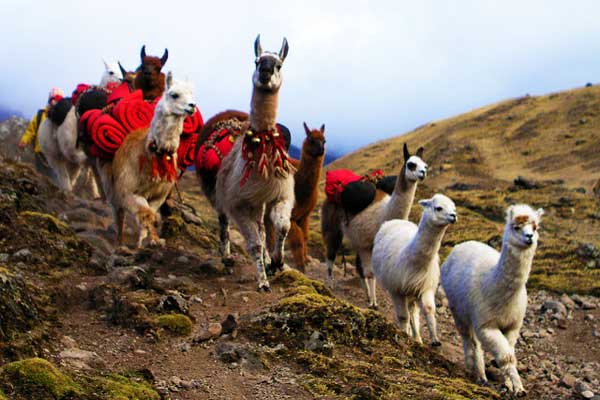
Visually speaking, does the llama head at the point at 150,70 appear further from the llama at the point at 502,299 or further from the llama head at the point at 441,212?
the llama at the point at 502,299

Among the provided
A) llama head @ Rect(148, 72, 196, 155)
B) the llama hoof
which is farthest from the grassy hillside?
llama head @ Rect(148, 72, 196, 155)

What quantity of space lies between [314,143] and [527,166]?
31301 millimetres

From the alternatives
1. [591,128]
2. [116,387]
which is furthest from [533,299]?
[591,128]

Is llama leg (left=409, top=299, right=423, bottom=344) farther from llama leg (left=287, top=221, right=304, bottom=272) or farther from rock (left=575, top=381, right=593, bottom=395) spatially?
llama leg (left=287, top=221, right=304, bottom=272)

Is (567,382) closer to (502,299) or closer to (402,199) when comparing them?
(502,299)

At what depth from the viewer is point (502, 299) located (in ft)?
23.0

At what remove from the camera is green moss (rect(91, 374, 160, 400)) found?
4449 millimetres

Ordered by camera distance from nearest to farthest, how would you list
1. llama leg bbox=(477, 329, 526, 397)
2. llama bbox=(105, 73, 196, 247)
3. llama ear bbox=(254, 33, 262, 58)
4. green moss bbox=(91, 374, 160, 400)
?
green moss bbox=(91, 374, 160, 400) < llama leg bbox=(477, 329, 526, 397) < llama ear bbox=(254, 33, 262, 58) < llama bbox=(105, 73, 196, 247)

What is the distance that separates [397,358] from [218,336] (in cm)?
164

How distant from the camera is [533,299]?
477 inches

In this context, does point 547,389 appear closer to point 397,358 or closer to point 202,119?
point 397,358

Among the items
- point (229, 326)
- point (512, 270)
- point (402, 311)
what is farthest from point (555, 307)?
point (229, 326)

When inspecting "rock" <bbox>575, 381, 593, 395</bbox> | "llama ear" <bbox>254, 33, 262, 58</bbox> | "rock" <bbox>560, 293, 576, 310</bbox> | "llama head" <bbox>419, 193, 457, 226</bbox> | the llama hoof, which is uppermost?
A: "llama ear" <bbox>254, 33, 262, 58</bbox>

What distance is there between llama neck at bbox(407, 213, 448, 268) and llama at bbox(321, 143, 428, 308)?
1.86 m
